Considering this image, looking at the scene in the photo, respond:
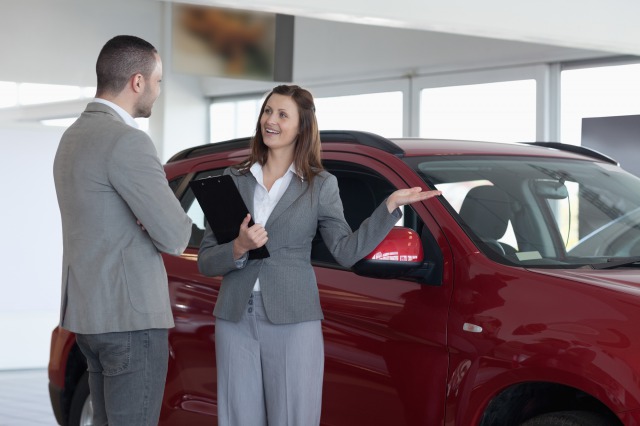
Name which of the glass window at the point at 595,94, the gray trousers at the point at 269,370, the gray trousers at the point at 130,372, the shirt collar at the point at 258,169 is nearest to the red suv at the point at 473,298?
the gray trousers at the point at 269,370

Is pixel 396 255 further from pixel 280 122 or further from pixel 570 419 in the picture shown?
pixel 570 419

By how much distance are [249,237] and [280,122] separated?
0.44m

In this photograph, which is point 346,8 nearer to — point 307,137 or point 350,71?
point 307,137

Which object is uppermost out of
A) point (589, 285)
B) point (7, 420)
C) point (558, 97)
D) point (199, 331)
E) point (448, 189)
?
point (558, 97)

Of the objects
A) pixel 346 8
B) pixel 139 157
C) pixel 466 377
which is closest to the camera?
pixel 139 157

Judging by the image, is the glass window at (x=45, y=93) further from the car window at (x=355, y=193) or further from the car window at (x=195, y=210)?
the car window at (x=355, y=193)

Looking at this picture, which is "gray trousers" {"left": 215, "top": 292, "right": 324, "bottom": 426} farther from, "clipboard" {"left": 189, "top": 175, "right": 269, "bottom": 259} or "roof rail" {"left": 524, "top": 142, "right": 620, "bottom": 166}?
"roof rail" {"left": 524, "top": 142, "right": 620, "bottom": 166}

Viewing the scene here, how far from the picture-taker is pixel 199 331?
4324 millimetres

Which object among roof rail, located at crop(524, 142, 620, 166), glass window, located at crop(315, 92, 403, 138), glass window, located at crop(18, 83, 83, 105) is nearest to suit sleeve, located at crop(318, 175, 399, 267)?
roof rail, located at crop(524, 142, 620, 166)

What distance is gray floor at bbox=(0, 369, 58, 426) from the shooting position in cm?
718

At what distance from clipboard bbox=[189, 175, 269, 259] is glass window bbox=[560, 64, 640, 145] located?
23.4ft

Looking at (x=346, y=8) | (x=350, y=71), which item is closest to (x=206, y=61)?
(x=350, y=71)

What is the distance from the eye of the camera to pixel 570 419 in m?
3.14

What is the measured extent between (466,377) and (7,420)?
467 centimetres
